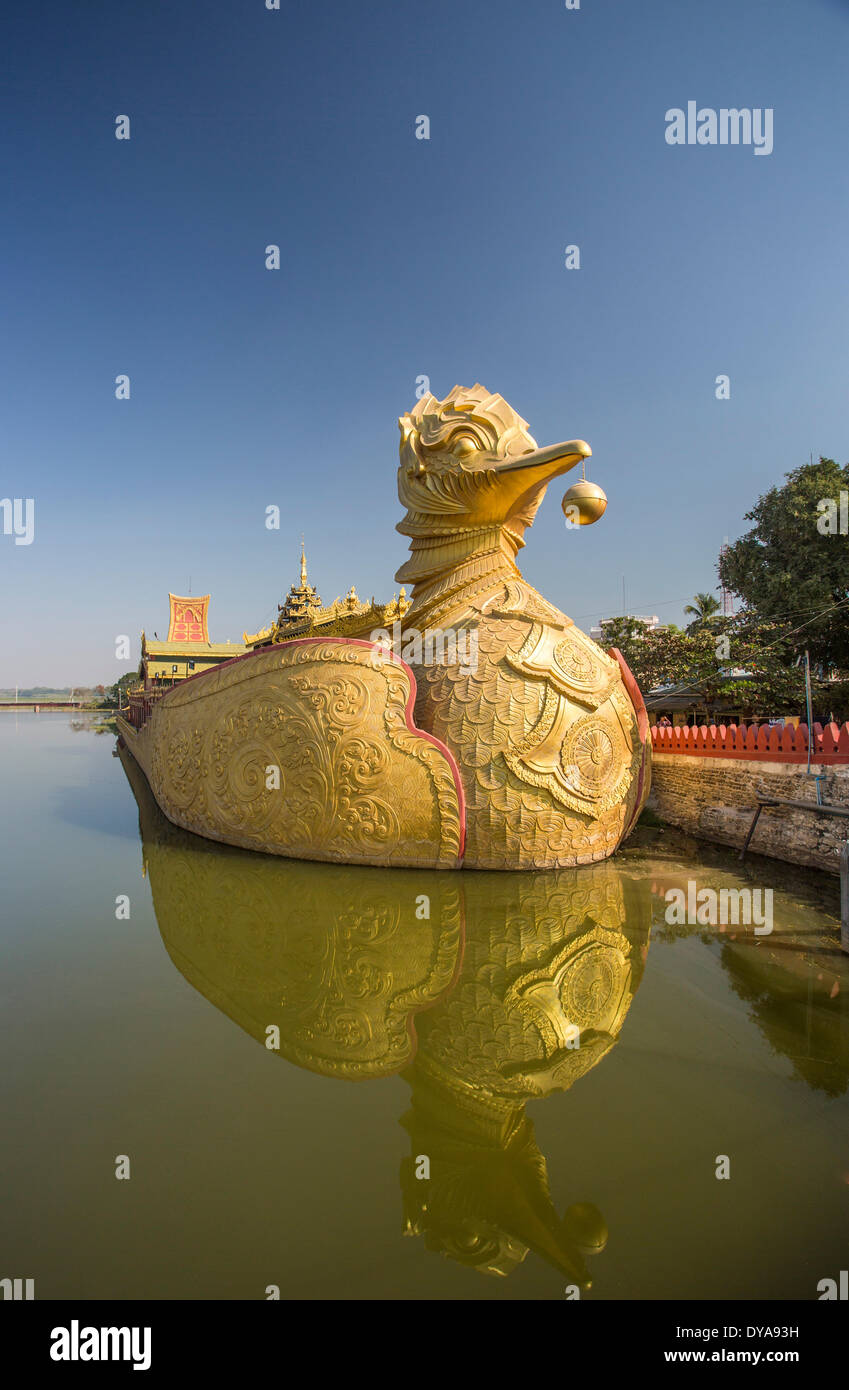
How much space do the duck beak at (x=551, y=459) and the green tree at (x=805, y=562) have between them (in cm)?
818

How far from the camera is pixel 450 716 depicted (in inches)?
239

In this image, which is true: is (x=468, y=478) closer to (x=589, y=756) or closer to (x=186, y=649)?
(x=589, y=756)

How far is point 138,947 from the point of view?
439 cm

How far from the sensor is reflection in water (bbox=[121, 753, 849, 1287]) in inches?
86.0

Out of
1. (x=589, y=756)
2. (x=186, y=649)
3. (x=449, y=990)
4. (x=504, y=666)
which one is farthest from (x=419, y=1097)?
(x=186, y=649)

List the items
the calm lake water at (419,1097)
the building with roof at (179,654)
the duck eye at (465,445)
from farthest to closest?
the building with roof at (179,654) < the duck eye at (465,445) < the calm lake water at (419,1097)

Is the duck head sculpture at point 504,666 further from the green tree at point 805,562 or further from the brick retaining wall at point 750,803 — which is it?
the green tree at point 805,562

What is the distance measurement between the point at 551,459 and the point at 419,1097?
5.50 m

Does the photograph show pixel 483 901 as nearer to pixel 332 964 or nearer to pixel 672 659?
pixel 332 964

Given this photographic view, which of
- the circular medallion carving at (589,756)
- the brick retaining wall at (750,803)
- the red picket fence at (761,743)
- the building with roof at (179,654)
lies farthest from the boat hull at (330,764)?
the building with roof at (179,654)

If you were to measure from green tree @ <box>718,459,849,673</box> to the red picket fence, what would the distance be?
5.27 meters

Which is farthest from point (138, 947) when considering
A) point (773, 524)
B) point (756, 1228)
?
point (773, 524)

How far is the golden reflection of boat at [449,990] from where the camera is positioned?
2.14 m
